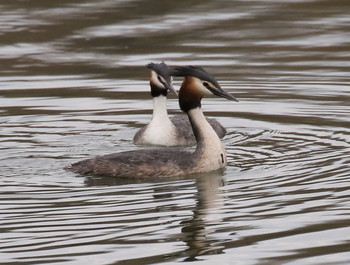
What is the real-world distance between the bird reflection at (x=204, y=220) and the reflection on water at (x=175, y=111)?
0.02m

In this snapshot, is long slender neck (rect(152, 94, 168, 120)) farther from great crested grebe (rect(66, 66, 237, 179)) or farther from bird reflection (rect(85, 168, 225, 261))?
Result: bird reflection (rect(85, 168, 225, 261))

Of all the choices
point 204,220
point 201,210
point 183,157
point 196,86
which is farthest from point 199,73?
point 204,220

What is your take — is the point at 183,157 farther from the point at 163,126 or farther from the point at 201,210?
the point at 163,126

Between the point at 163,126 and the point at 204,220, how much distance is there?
14.4 ft

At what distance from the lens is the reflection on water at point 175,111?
33.3ft

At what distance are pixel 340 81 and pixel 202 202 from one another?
645 cm

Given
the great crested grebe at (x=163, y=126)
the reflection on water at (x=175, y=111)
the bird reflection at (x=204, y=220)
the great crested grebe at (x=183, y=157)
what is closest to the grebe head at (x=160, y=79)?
the great crested grebe at (x=163, y=126)

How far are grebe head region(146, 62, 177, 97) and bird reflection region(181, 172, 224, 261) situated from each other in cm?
284

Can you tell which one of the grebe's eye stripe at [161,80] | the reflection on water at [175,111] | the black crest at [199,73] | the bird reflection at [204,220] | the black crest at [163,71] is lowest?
the bird reflection at [204,220]

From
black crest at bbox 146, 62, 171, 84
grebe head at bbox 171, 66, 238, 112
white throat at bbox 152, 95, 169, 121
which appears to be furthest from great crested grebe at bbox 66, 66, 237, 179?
black crest at bbox 146, 62, 171, 84

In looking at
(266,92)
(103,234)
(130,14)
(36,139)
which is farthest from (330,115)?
(130,14)

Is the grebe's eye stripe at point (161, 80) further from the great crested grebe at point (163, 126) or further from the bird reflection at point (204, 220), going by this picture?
the bird reflection at point (204, 220)

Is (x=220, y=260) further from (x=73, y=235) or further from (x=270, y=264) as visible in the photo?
(x=73, y=235)

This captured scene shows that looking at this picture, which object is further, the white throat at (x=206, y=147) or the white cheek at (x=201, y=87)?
the white cheek at (x=201, y=87)
